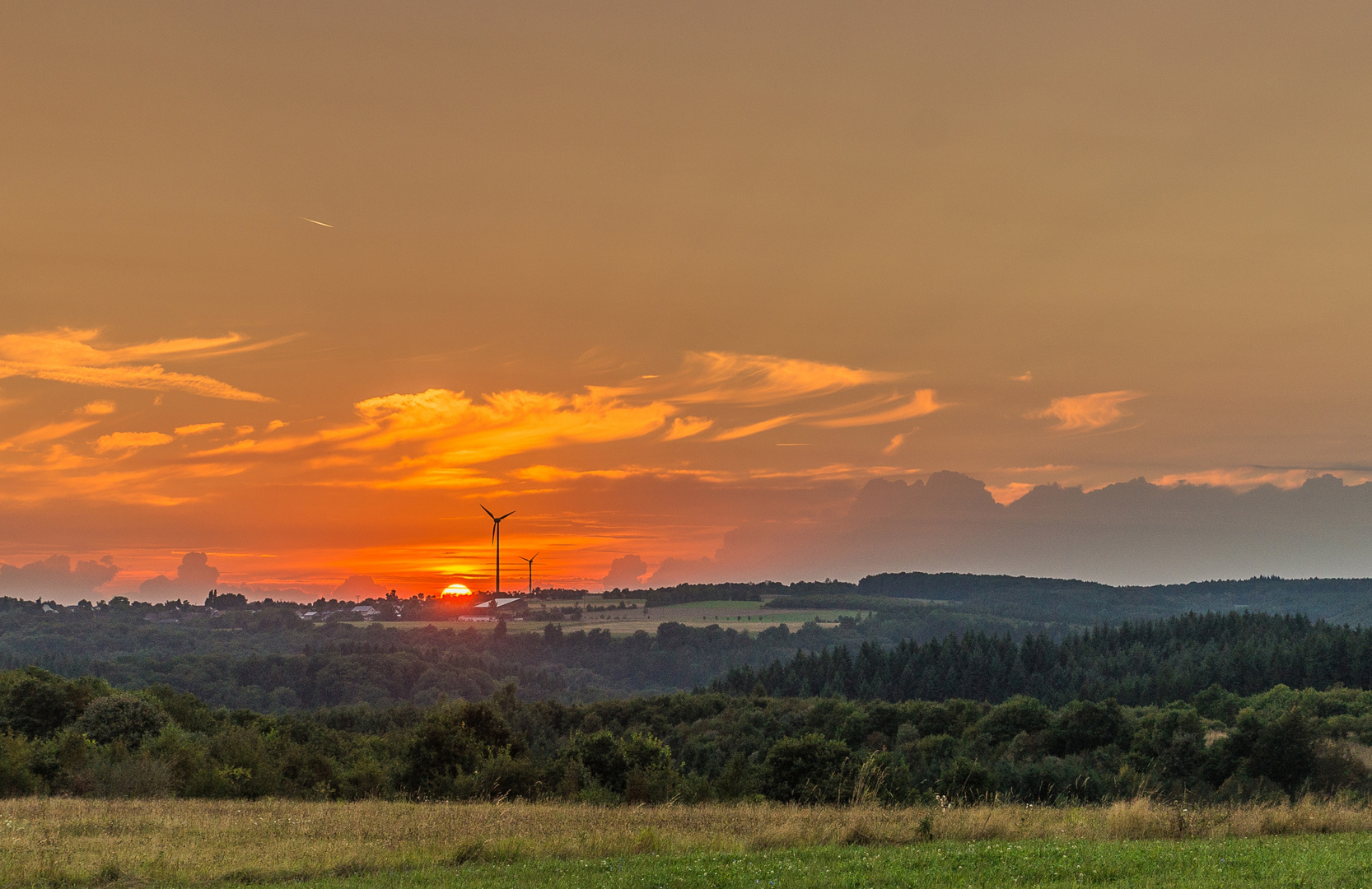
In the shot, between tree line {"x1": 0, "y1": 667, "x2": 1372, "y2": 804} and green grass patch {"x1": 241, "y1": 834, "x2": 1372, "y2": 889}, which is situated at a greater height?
green grass patch {"x1": 241, "y1": 834, "x2": 1372, "y2": 889}

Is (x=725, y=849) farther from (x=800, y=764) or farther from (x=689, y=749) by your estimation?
(x=689, y=749)

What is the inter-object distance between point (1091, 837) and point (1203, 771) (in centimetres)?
8445

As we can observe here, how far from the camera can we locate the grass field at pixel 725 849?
17672mm

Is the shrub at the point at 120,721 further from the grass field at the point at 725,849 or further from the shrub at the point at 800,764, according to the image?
the grass field at the point at 725,849

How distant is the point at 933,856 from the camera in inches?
762

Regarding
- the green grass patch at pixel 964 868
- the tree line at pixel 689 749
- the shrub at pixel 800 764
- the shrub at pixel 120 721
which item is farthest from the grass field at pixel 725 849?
the shrub at pixel 120 721

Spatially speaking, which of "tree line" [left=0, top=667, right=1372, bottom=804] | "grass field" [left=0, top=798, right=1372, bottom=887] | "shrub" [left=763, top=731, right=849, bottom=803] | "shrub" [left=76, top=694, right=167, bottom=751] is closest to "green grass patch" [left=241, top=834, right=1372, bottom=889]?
"grass field" [left=0, top=798, right=1372, bottom=887]

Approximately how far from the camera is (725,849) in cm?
2169

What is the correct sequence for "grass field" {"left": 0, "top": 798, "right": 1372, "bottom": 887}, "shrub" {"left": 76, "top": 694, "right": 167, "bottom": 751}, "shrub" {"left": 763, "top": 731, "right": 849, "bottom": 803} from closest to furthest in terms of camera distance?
1. "grass field" {"left": 0, "top": 798, "right": 1372, "bottom": 887}
2. "shrub" {"left": 763, "top": 731, "right": 849, "bottom": 803}
3. "shrub" {"left": 76, "top": 694, "right": 167, "bottom": 751}

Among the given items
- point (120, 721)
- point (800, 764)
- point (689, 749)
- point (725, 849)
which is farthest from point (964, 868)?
point (689, 749)

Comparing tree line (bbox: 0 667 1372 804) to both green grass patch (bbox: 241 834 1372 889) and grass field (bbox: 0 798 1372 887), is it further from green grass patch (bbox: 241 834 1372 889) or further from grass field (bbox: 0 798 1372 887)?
green grass patch (bbox: 241 834 1372 889)

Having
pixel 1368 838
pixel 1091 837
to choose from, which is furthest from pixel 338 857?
pixel 1368 838

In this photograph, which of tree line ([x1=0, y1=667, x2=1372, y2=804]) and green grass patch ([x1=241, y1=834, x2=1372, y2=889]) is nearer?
green grass patch ([x1=241, y1=834, x2=1372, y2=889])

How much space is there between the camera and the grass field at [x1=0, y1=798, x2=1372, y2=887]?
1767 centimetres
